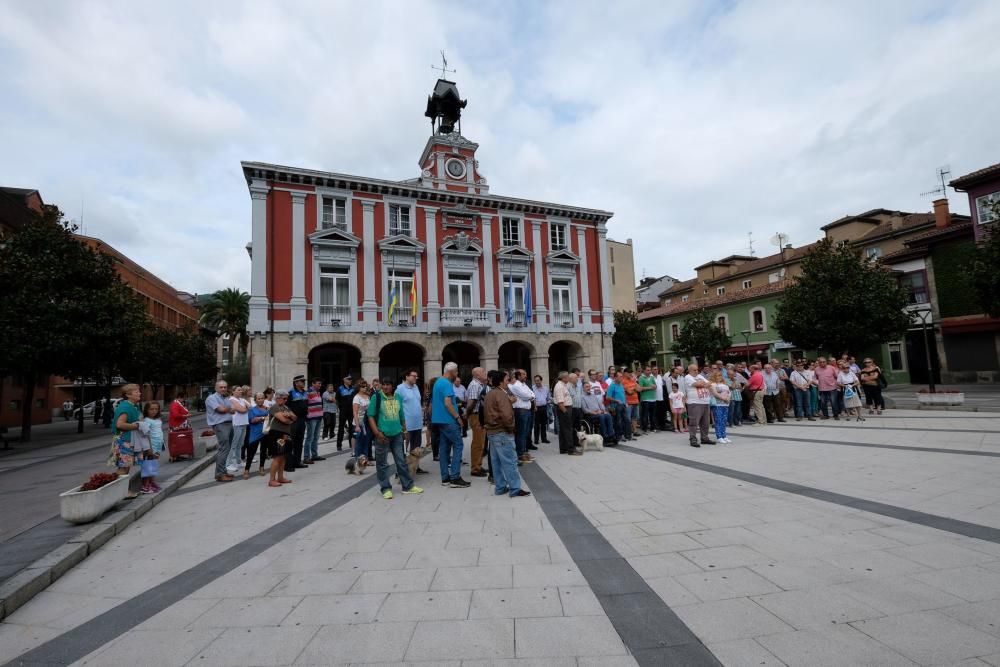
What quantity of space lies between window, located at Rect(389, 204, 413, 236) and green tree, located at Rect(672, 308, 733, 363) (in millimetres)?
A: 20895

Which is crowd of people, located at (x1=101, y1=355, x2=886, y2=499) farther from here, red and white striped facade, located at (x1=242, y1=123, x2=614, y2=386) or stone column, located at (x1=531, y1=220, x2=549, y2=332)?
stone column, located at (x1=531, y1=220, x2=549, y2=332)

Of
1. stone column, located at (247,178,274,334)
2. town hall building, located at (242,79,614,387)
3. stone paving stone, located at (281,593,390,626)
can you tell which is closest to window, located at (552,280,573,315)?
town hall building, located at (242,79,614,387)

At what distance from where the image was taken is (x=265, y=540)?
473cm

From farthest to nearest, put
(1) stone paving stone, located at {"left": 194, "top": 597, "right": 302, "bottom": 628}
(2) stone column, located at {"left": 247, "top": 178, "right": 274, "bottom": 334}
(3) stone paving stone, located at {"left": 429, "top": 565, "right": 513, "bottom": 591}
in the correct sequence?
1. (2) stone column, located at {"left": 247, "top": 178, "right": 274, "bottom": 334}
2. (3) stone paving stone, located at {"left": 429, "top": 565, "right": 513, "bottom": 591}
3. (1) stone paving stone, located at {"left": 194, "top": 597, "right": 302, "bottom": 628}

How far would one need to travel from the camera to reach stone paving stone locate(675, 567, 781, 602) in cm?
315

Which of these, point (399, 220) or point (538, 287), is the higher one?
Result: point (399, 220)

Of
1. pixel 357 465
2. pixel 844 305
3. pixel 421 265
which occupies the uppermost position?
pixel 421 265

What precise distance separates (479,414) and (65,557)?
5.34 m

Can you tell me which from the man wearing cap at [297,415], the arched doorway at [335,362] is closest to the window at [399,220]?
the arched doorway at [335,362]

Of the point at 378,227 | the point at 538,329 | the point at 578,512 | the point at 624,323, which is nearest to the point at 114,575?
the point at 578,512

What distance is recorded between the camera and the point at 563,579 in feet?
11.5

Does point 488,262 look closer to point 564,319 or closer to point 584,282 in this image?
point 564,319

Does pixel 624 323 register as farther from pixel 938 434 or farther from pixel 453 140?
pixel 938 434

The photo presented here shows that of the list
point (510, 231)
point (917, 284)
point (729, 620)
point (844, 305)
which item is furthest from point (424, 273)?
point (917, 284)
